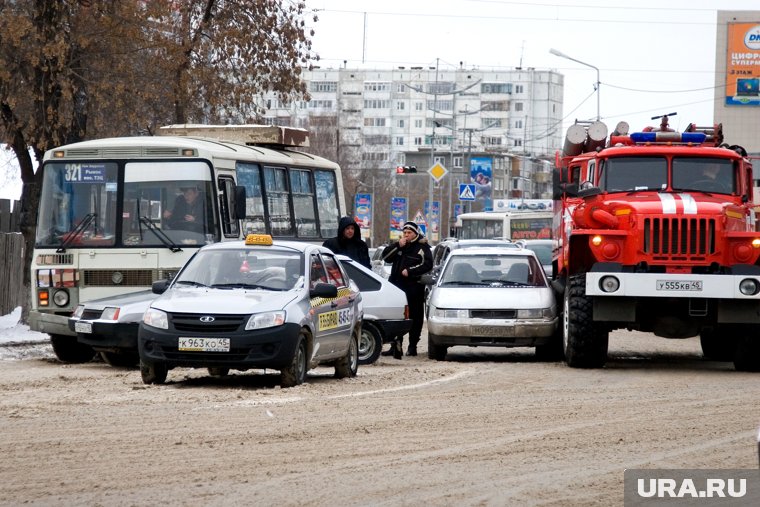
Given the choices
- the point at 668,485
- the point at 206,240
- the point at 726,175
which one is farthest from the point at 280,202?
the point at 668,485

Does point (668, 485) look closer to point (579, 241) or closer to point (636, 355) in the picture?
point (579, 241)

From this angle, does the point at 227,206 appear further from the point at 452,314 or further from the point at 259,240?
the point at 259,240

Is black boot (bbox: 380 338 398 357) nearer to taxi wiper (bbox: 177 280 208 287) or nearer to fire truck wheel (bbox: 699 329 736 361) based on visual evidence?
fire truck wheel (bbox: 699 329 736 361)

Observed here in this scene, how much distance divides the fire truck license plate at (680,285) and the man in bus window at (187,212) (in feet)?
19.8

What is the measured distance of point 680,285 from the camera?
60.0ft

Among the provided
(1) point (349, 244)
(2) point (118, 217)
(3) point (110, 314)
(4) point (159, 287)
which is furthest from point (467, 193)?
(4) point (159, 287)

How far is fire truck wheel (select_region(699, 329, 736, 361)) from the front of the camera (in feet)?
71.4

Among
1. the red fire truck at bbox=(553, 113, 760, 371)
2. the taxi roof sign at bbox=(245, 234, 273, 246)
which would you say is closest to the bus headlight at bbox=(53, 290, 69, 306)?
the taxi roof sign at bbox=(245, 234, 273, 246)

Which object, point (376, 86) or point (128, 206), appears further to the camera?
point (376, 86)

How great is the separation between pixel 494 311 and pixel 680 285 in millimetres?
3191

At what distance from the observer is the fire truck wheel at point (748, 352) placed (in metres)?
19.0

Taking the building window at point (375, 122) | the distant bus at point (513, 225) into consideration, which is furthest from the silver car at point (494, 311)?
the building window at point (375, 122)

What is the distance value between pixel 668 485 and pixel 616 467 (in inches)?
30.2

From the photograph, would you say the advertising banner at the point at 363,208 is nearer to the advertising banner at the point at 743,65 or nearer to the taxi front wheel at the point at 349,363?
the advertising banner at the point at 743,65
